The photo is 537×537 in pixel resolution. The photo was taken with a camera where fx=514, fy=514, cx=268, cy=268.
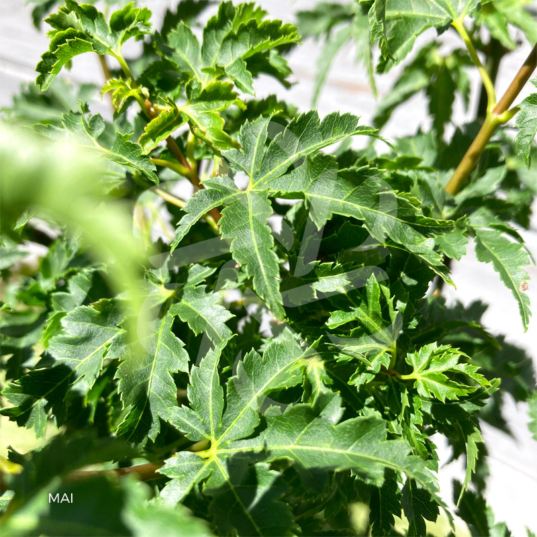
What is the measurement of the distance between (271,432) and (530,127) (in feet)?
1.12

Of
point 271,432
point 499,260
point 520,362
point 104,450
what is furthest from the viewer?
point 520,362

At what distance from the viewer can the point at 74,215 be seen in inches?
6.8

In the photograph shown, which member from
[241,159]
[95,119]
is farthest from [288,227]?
[95,119]

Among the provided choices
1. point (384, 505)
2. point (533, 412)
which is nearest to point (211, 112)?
point (384, 505)

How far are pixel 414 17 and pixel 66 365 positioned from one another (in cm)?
49

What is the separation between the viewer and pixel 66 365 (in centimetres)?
50

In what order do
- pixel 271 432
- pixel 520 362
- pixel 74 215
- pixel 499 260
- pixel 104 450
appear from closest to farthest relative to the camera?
pixel 74 215
pixel 104 450
pixel 271 432
pixel 499 260
pixel 520 362

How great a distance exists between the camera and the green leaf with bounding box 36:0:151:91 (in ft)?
1.51

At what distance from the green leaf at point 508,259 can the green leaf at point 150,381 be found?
323 mm

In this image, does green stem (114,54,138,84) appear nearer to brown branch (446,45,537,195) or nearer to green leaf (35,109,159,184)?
green leaf (35,109,159,184)

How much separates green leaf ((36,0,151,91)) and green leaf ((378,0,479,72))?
0.79 ft

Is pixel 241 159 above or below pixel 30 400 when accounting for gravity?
above

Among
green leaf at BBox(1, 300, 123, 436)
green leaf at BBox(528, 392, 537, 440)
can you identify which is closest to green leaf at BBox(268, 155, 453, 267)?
green leaf at BBox(1, 300, 123, 436)

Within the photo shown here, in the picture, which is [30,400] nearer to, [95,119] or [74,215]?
[95,119]
